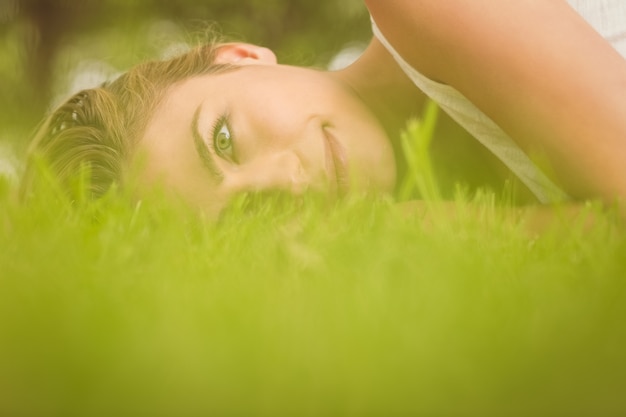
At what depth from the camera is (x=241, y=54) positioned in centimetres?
211

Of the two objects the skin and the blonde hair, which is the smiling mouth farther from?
the blonde hair

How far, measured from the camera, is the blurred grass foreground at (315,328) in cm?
43

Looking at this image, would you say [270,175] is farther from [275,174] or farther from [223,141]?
[223,141]

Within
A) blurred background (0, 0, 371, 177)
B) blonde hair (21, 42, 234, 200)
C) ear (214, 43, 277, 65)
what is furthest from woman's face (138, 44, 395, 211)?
blurred background (0, 0, 371, 177)

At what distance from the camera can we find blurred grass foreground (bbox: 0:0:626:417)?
0.43 metres

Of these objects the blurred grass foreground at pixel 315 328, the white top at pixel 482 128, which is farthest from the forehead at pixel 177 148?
the blurred grass foreground at pixel 315 328

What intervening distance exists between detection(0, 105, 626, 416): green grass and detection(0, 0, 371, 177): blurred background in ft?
13.1

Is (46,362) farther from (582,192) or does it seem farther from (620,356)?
(582,192)

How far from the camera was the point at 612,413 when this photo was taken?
428 mm

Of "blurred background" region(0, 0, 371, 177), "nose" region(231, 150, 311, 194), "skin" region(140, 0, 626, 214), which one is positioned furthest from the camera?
"blurred background" region(0, 0, 371, 177)

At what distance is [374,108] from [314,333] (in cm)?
143

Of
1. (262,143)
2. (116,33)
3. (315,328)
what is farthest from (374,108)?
(116,33)

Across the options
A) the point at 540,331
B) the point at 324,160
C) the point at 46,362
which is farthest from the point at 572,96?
the point at 46,362

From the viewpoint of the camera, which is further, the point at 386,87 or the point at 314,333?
the point at 386,87
